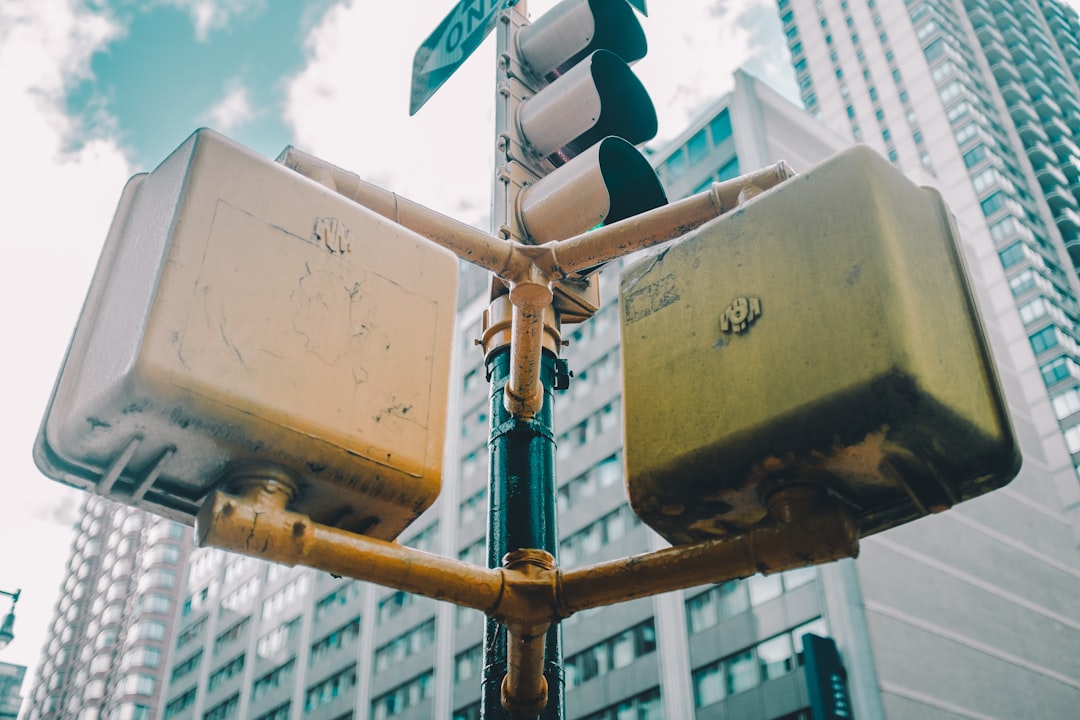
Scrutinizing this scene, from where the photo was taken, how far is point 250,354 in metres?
1.81

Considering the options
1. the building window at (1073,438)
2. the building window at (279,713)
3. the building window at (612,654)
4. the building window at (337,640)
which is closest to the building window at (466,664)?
the building window at (612,654)

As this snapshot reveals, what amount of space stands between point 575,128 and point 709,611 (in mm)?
30769

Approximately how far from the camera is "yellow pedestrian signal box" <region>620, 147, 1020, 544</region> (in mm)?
1765

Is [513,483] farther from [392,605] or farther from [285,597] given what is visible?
[285,597]

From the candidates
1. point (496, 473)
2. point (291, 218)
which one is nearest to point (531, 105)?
point (496, 473)

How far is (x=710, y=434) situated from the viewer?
1933mm

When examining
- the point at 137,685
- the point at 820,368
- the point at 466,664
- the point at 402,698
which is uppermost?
the point at 137,685

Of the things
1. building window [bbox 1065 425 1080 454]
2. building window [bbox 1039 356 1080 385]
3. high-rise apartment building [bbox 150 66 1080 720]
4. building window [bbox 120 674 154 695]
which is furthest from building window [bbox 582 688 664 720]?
building window [bbox 120 674 154 695]

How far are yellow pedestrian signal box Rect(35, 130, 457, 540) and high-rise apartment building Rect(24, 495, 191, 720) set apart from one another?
266 feet

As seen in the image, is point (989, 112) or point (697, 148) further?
point (989, 112)

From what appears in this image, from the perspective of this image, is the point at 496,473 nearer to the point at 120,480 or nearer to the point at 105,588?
the point at 120,480

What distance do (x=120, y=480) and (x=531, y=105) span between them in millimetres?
2289

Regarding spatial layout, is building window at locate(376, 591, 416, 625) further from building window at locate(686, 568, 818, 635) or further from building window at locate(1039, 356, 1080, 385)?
building window at locate(1039, 356, 1080, 385)

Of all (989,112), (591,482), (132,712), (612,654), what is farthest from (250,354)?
(132,712)
